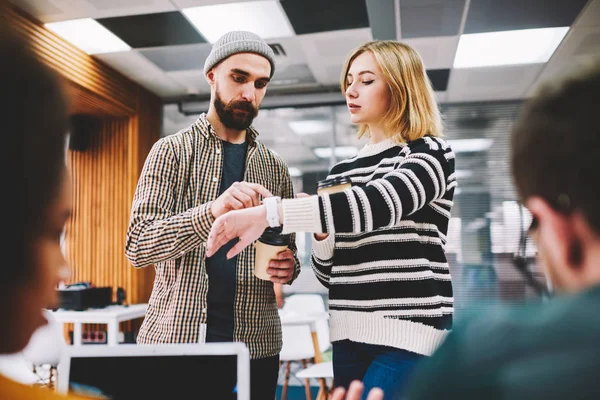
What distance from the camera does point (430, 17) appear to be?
3.95 metres

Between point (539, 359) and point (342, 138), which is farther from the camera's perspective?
point (342, 138)

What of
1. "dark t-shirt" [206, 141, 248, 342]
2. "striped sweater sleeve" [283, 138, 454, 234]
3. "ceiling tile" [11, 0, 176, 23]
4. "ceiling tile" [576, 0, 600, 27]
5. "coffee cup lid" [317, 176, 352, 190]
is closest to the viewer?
"striped sweater sleeve" [283, 138, 454, 234]

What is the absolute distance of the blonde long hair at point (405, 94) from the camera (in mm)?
1294

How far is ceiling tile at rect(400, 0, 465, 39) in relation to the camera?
374 centimetres

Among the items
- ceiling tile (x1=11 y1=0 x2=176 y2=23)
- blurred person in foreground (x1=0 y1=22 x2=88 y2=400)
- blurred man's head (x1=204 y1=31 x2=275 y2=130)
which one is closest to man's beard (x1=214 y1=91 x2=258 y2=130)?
blurred man's head (x1=204 y1=31 x2=275 y2=130)

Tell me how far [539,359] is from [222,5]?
3785 millimetres

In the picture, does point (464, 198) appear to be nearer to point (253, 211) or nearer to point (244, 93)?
point (244, 93)

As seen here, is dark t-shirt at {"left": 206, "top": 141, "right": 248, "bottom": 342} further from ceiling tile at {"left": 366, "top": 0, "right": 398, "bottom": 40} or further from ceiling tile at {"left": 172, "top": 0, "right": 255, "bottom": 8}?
ceiling tile at {"left": 366, "top": 0, "right": 398, "bottom": 40}

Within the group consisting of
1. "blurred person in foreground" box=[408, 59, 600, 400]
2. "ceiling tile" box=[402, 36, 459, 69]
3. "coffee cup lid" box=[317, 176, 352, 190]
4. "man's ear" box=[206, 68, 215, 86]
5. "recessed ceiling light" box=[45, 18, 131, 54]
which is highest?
"recessed ceiling light" box=[45, 18, 131, 54]

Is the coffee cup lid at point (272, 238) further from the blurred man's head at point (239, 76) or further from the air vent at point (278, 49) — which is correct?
the air vent at point (278, 49)

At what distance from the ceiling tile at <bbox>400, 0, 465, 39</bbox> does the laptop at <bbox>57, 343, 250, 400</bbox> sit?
356 cm

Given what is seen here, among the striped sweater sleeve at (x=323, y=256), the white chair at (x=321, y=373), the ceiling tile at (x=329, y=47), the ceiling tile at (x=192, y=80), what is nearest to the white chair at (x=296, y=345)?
the white chair at (x=321, y=373)

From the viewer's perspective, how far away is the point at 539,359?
0.37 metres

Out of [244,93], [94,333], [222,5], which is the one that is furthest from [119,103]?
[244,93]
